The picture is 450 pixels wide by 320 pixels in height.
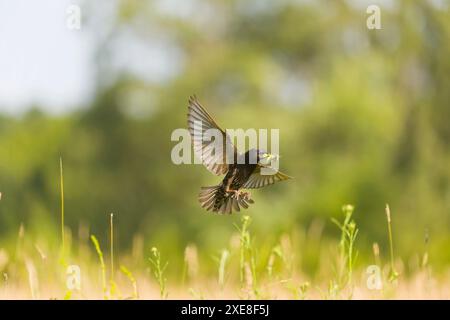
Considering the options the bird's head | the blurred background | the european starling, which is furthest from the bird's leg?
the blurred background

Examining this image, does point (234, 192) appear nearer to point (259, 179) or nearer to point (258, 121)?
point (259, 179)

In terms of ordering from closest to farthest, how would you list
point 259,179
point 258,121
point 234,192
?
point 234,192
point 259,179
point 258,121

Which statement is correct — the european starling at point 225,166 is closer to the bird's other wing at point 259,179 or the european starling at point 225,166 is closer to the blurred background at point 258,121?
the bird's other wing at point 259,179

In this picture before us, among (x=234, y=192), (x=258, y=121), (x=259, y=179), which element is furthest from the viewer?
(x=258, y=121)

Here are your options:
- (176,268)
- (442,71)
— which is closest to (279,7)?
(442,71)

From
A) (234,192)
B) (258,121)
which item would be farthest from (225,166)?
(258,121)

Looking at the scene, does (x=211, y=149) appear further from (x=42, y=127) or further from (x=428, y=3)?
(x=42, y=127)
